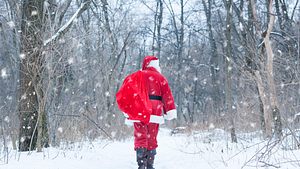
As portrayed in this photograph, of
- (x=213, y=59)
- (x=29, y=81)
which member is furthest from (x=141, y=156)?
(x=213, y=59)

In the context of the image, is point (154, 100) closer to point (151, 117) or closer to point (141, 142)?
point (151, 117)

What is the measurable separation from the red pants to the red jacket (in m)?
0.10

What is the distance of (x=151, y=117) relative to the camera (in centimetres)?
543

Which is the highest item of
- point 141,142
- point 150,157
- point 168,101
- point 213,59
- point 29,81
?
point 213,59

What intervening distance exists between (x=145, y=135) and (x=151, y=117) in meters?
0.27

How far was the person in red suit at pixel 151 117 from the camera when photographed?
546cm

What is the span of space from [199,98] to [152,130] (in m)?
31.6

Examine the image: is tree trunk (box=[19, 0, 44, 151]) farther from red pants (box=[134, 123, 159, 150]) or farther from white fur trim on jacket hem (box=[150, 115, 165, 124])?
white fur trim on jacket hem (box=[150, 115, 165, 124])

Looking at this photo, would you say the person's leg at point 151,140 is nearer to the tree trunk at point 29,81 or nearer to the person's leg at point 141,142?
the person's leg at point 141,142

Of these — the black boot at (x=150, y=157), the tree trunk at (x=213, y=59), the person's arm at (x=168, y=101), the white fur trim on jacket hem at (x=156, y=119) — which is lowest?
the black boot at (x=150, y=157)

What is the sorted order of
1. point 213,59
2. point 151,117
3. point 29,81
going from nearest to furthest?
point 151,117, point 29,81, point 213,59

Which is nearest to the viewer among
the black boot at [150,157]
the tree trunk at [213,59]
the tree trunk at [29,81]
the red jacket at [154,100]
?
the red jacket at [154,100]

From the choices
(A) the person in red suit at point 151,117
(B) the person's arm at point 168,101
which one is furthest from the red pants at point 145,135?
(B) the person's arm at point 168,101

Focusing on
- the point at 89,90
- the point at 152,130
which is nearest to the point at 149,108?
the point at 152,130
